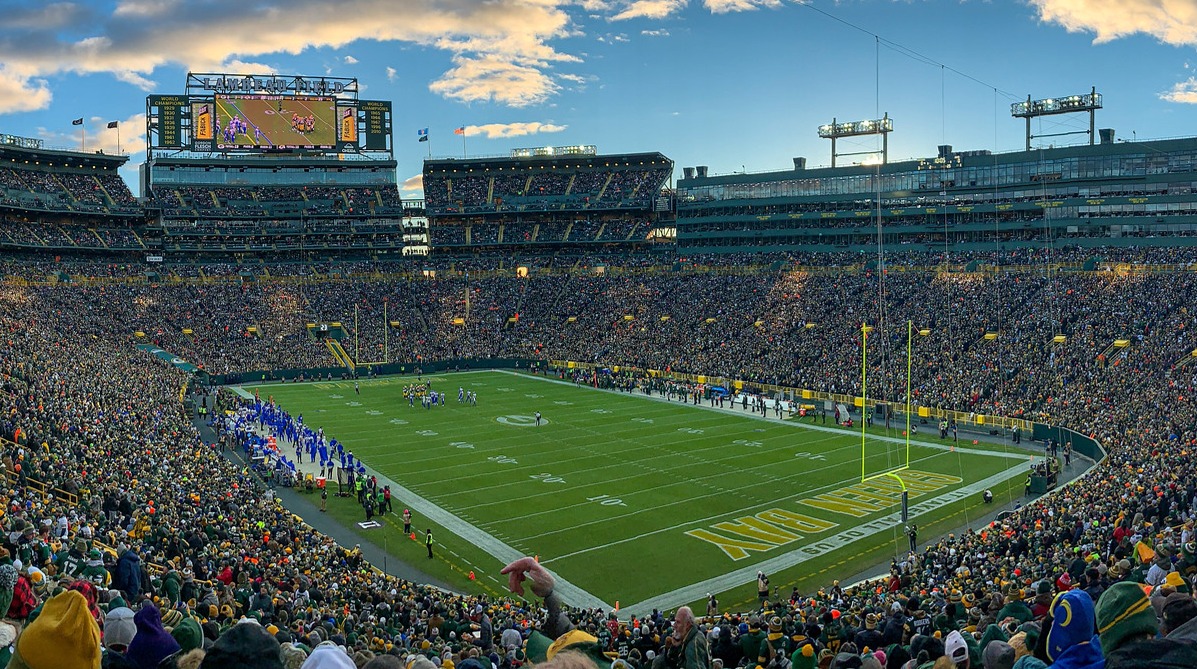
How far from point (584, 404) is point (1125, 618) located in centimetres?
4441

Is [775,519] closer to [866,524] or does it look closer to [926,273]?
[866,524]

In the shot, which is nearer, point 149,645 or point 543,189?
point 149,645

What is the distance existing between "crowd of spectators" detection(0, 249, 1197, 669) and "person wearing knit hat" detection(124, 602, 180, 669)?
0.01 meters

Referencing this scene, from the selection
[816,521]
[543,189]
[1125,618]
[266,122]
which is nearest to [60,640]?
[1125,618]

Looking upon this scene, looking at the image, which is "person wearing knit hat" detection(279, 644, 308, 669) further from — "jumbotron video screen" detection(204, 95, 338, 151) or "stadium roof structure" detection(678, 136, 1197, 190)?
"jumbotron video screen" detection(204, 95, 338, 151)

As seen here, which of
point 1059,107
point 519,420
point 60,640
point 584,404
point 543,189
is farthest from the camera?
point 543,189

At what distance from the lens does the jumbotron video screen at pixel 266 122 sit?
3086 inches

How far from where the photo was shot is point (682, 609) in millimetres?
5531

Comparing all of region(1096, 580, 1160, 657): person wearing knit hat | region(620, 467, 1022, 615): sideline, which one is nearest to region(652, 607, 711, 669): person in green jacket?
region(1096, 580, 1160, 657): person wearing knit hat

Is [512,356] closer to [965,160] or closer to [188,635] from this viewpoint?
[965,160]

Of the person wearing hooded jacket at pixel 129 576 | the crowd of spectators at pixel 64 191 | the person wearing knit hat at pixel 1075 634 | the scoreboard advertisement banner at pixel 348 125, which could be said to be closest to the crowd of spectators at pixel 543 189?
the scoreboard advertisement banner at pixel 348 125

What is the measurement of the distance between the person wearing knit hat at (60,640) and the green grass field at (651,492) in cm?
1643

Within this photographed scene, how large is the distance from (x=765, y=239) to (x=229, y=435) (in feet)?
179

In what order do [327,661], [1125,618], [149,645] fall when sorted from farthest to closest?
[149,645]
[1125,618]
[327,661]
